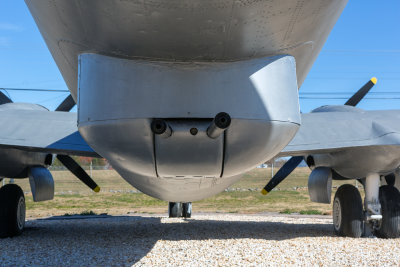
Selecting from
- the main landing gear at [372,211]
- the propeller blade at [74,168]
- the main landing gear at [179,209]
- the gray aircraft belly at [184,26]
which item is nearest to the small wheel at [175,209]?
the main landing gear at [179,209]

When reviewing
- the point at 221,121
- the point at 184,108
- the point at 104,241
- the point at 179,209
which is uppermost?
the point at 184,108

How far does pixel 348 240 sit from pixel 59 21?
6719mm

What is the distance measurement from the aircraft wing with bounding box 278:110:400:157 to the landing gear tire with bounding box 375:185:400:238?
167 centimetres

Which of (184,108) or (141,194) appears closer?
(184,108)

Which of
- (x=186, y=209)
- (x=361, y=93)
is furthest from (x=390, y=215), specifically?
(x=186, y=209)

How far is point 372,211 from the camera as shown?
8477 mm

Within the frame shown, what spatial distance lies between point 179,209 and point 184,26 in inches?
423

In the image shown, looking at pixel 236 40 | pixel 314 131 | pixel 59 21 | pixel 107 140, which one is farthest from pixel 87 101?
pixel 314 131

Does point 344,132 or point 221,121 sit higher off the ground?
point 344,132

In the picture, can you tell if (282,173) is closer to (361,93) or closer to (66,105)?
(361,93)

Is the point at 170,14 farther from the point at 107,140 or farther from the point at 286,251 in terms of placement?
the point at 286,251

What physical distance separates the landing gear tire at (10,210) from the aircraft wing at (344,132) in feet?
17.2

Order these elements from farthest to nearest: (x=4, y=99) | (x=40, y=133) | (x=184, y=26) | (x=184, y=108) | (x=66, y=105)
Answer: (x=66, y=105) < (x=4, y=99) < (x=40, y=133) < (x=184, y=108) < (x=184, y=26)

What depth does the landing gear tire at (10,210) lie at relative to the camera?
826 centimetres
